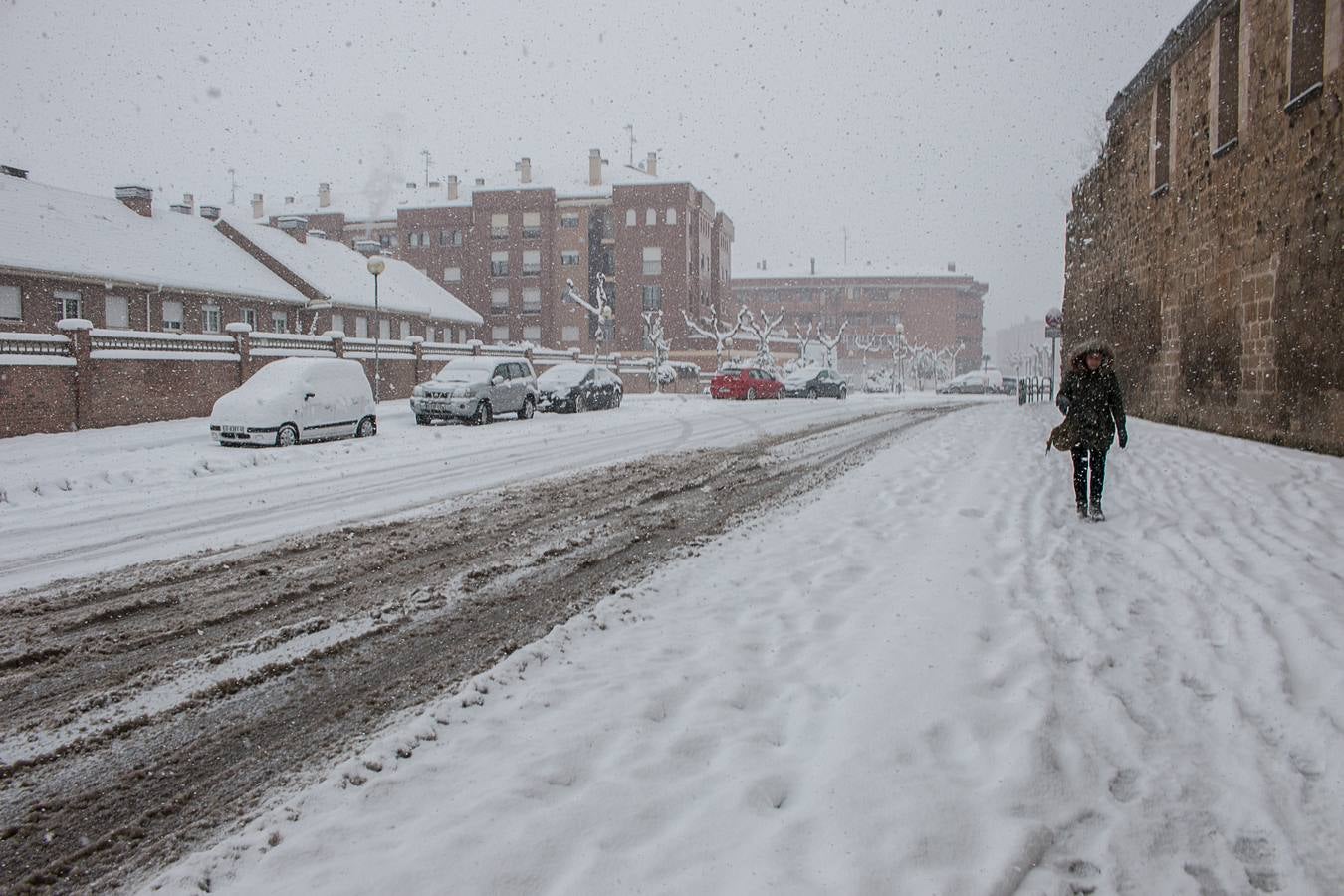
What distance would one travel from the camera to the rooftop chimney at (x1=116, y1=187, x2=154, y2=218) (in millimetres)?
34188

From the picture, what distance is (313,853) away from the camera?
8.40 feet

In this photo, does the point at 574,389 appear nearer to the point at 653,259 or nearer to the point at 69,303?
the point at 69,303

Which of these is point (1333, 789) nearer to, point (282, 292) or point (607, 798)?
point (607, 798)

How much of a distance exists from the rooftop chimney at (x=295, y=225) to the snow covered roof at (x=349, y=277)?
475 millimetres

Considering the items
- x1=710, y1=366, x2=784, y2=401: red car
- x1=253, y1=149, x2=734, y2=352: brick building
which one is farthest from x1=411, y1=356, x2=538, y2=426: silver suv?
x1=253, y1=149, x2=734, y2=352: brick building

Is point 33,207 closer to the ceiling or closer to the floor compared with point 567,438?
closer to the ceiling

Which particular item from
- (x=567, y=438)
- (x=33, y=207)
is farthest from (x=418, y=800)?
(x=33, y=207)

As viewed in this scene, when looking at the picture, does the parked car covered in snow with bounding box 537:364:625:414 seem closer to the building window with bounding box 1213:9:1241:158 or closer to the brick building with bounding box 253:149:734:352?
the building window with bounding box 1213:9:1241:158

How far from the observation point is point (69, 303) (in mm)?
29047

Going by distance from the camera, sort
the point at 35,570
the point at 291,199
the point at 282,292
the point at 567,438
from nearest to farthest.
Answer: the point at 35,570 → the point at 567,438 → the point at 282,292 → the point at 291,199

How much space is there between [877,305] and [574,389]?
82.9 metres

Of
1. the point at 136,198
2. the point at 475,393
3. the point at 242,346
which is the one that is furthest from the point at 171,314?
the point at 475,393

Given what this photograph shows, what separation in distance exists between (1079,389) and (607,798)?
21.6ft

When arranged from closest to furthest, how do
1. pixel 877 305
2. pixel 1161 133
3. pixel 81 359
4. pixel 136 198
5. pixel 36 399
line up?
1. pixel 36 399
2. pixel 81 359
3. pixel 1161 133
4. pixel 136 198
5. pixel 877 305
